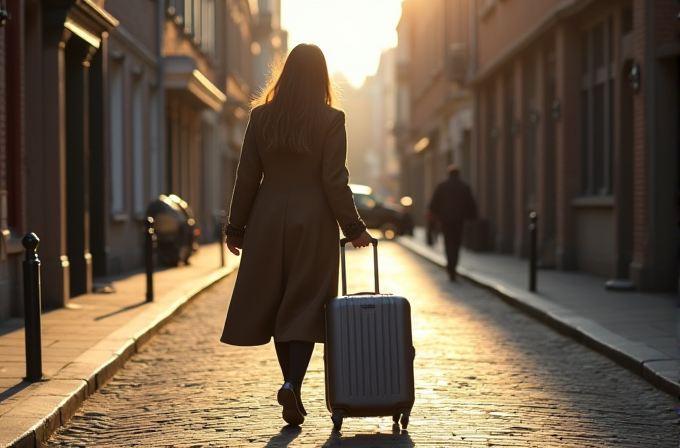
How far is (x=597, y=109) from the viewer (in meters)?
17.0

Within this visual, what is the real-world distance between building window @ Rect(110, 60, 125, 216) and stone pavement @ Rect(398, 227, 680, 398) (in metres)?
5.56

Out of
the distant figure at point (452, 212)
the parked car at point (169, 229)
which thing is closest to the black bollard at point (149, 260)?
the distant figure at point (452, 212)

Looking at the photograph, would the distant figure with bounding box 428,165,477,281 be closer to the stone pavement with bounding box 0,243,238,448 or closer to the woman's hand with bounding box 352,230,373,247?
the stone pavement with bounding box 0,243,238,448

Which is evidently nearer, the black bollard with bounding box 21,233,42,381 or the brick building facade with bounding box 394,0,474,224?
the black bollard with bounding box 21,233,42,381

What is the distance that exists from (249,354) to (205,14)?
22332mm

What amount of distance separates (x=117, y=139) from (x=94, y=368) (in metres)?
11.3

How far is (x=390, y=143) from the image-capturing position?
10544 centimetres

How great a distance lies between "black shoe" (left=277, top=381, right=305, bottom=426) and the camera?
18.8ft

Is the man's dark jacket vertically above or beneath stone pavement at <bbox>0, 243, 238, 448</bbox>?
above

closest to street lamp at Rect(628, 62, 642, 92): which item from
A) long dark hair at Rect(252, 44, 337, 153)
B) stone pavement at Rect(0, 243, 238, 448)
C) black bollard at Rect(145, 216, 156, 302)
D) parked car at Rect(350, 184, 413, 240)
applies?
stone pavement at Rect(0, 243, 238, 448)

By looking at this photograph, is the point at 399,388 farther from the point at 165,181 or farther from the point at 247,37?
the point at 247,37

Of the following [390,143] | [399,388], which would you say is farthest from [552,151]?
[390,143]

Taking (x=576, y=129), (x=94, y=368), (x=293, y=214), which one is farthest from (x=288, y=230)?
(x=576, y=129)

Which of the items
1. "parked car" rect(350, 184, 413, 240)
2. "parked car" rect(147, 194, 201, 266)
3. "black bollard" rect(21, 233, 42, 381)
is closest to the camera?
"black bollard" rect(21, 233, 42, 381)
